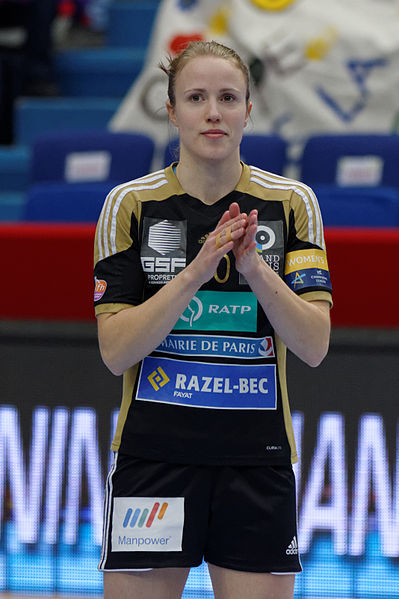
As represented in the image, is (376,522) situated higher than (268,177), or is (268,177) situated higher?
(268,177)

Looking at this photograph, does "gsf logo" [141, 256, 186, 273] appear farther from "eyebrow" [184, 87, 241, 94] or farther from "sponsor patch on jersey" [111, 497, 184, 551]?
"sponsor patch on jersey" [111, 497, 184, 551]

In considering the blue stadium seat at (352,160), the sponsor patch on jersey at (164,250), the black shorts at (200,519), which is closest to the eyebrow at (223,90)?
the sponsor patch on jersey at (164,250)

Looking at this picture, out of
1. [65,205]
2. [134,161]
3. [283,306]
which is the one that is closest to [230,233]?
[283,306]

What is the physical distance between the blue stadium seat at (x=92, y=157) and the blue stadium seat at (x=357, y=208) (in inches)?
54.0

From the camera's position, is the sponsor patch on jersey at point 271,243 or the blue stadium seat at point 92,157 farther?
the blue stadium seat at point 92,157

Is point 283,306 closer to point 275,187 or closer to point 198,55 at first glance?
point 275,187

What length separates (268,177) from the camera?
1870mm

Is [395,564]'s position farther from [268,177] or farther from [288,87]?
[288,87]

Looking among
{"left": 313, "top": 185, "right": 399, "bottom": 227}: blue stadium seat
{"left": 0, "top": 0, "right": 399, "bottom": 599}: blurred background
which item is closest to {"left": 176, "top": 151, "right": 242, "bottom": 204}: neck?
{"left": 0, "top": 0, "right": 399, "bottom": 599}: blurred background

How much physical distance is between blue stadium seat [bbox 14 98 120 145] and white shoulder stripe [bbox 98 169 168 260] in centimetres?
495

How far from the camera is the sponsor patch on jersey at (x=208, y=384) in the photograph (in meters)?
1.79

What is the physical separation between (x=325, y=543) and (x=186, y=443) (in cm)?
104

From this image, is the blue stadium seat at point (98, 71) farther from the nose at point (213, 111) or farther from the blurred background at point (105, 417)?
the nose at point (213, 111)

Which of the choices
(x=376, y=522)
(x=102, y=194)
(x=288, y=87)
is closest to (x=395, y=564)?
(x=376, y=522)
